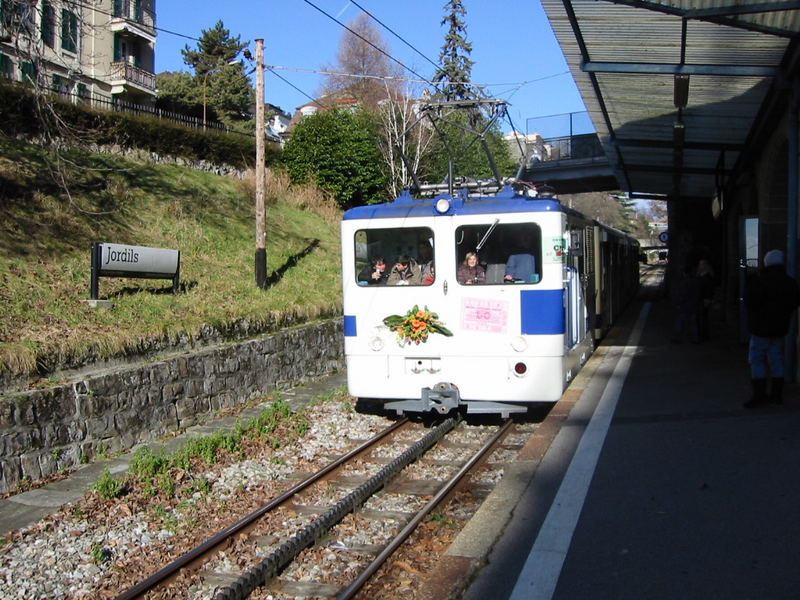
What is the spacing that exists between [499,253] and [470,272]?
389 millimetres

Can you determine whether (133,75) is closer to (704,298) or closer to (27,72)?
(27,72)

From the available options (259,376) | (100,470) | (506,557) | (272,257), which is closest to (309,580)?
(506,557)

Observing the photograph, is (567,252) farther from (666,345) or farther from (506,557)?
(666,345)

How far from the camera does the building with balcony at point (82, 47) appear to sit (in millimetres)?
9594

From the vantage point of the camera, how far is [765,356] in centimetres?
823

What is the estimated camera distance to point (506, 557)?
475 cm

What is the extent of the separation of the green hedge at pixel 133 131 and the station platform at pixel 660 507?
1051 centimetres

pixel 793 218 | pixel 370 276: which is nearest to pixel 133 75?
pixel 370 276

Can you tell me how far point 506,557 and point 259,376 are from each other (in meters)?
7.73

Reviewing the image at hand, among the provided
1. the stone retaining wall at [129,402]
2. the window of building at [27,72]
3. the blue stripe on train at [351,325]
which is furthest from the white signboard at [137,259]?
the blue stripe on train at [351,325]

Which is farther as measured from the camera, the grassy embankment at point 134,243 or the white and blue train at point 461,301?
the grassy embankment at point 134,243

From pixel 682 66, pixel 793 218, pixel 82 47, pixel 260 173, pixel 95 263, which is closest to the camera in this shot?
pixel 793 218

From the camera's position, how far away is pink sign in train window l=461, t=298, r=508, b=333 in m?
8.69

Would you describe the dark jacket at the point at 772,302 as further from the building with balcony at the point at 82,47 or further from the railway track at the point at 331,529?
the building with balcony at the point at 82,47
